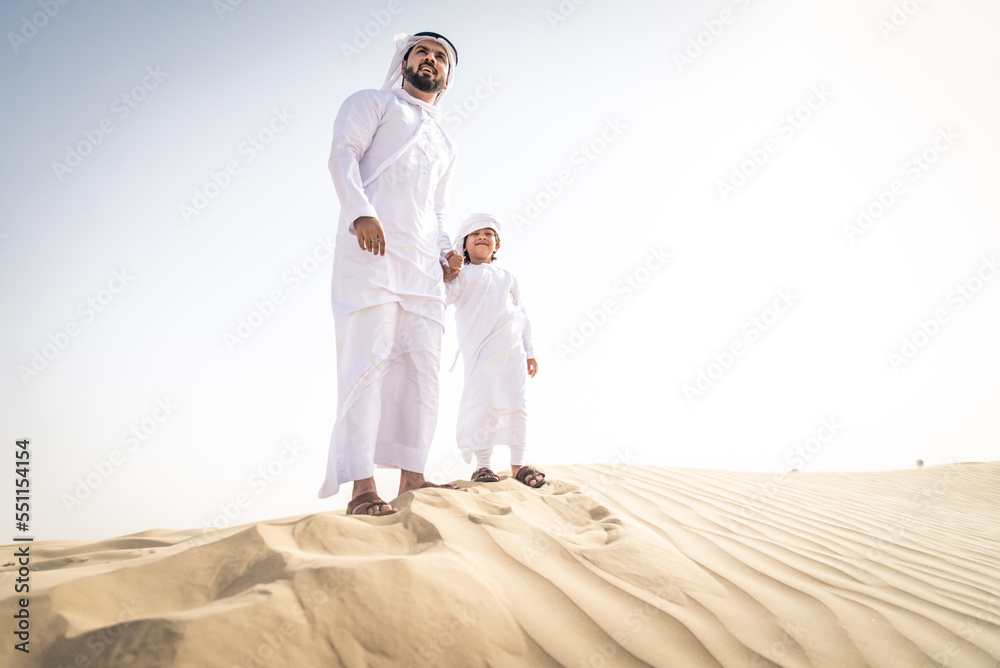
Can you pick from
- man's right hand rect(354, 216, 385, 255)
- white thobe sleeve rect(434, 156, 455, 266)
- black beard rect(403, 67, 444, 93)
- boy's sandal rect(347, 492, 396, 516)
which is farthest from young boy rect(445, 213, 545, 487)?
man's right hand rect(354, 216, 385, 255)

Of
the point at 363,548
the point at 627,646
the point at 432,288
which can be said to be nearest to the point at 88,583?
the point at 363,548

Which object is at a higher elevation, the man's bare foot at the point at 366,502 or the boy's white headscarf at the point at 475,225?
the boy's white headscarf at the point at 475,225

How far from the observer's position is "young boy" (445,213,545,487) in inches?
154

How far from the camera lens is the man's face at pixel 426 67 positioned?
10.9ft

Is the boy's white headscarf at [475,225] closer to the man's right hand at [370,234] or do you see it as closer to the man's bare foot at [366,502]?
the man's right hand at [370,234]

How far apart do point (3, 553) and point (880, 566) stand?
13.7ft

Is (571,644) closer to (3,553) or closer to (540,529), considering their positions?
(540,529)

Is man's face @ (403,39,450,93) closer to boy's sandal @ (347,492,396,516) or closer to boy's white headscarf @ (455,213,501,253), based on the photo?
boy's white headscarf @ (455,213,501,253)

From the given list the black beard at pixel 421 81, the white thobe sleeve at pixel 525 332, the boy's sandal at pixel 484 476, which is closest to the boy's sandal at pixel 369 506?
the boy's sandal at pixel 484 476

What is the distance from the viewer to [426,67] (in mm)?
3332

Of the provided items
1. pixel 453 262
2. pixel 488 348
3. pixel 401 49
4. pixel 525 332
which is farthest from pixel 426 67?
pixel 525 332

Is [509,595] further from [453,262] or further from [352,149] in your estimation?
[352,149]

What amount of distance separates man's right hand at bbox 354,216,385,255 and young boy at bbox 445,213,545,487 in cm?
140

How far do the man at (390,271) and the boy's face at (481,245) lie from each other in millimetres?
895
